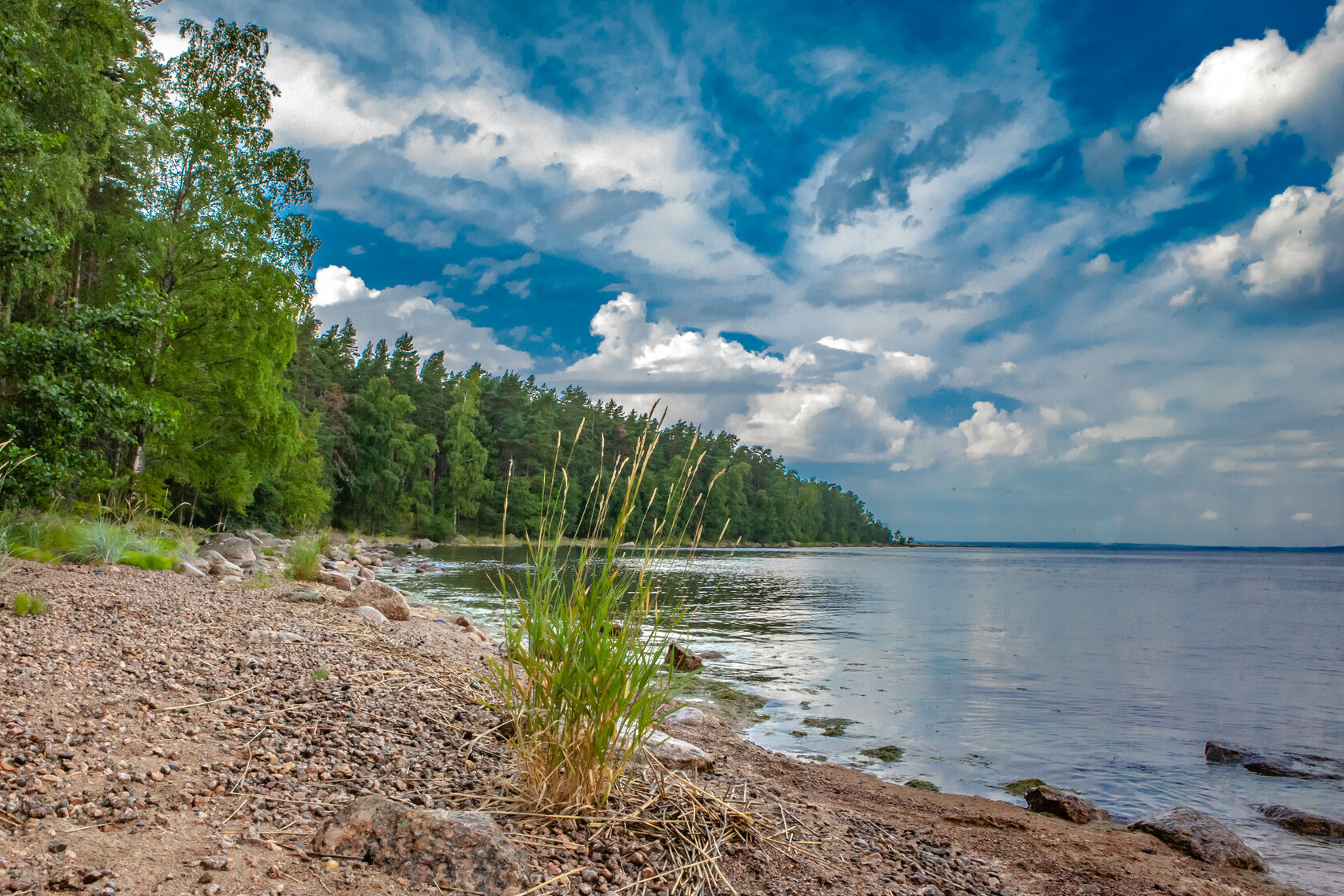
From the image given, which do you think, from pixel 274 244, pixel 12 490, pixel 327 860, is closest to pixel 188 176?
pixel 274 244

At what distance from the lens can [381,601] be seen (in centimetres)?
1030

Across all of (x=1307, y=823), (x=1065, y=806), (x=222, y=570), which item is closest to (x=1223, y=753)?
(x=1307, y=823)

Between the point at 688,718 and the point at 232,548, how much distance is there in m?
12.9

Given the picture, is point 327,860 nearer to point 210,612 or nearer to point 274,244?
point 210,612

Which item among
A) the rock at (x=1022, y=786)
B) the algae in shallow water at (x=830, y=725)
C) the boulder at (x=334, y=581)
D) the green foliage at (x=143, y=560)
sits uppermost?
the green foliage at (x=143, y=560)

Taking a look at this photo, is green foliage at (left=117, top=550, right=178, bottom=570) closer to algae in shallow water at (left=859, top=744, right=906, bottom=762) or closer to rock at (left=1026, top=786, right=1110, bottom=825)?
algae in shallow water at (left=859, top=744, right=906, bottom=762)

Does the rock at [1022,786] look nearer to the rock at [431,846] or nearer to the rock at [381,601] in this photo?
the rock at [431,846]

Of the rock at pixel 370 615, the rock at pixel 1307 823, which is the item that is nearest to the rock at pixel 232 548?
the rock at pixel 370 615

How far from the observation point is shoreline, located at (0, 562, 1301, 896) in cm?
261

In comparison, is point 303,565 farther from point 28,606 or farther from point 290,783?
point 290,783

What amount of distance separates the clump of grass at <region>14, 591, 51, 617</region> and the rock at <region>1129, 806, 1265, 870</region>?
805 cm

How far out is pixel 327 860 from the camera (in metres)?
2.67

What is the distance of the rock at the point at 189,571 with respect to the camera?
383 inches

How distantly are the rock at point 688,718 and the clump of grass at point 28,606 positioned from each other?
Answer: 487cm
